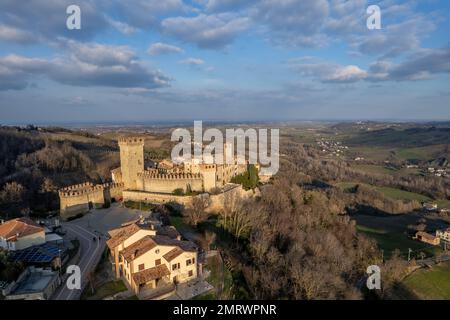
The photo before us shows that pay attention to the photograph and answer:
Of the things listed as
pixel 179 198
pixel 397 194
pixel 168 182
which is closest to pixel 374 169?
pixel 397 194

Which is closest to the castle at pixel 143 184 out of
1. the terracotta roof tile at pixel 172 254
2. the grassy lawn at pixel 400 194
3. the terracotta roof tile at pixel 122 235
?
the terracotta roof tile at pixel 122 235

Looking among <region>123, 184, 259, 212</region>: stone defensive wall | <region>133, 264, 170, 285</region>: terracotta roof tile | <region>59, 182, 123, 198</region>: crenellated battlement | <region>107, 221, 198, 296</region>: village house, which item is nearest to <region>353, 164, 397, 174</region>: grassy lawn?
<region>123, 184, 259, 212</region>: stone defensive wall

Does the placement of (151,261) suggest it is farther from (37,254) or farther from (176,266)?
(37,254)

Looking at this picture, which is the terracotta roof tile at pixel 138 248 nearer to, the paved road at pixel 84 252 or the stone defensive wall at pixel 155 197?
the paved road at pixel 84 252

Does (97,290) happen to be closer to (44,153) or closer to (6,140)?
(44,153)

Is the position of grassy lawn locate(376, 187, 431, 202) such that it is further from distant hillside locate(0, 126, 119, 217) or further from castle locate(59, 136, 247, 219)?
distant hillside locate(0, 126, 119, 217)
